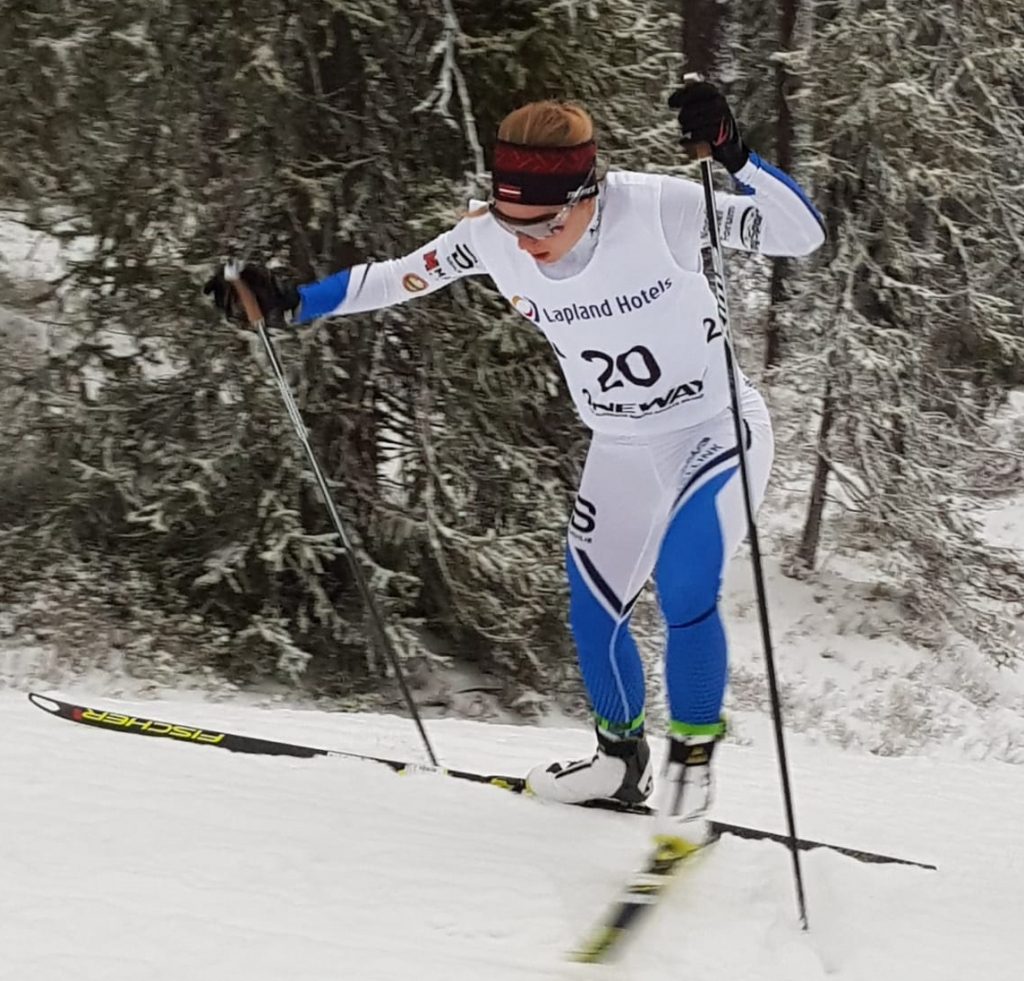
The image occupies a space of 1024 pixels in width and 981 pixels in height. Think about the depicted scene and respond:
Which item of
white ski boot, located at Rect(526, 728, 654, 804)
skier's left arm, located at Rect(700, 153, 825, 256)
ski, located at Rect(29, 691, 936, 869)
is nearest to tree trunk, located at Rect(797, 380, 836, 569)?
ski, located at Rect(29, 691, 936, 869)

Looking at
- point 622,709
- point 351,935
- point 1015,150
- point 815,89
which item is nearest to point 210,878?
point 351,935

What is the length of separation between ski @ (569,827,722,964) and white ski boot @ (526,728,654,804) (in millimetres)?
457

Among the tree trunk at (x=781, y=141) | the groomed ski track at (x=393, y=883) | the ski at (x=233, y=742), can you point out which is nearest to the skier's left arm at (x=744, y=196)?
the groomed ski track at (x=393, y=883)

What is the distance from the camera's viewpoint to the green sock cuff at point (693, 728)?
2893mm

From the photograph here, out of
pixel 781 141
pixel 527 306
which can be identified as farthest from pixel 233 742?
pixel 781 141

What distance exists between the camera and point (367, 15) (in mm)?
6051

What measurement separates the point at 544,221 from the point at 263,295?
103 cm

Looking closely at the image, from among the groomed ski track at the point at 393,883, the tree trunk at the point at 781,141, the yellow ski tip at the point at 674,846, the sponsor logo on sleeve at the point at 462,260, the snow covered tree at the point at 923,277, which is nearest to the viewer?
the groomed ski track at the point at 393,883

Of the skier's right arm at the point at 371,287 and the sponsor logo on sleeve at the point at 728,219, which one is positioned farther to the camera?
the skier's right arm at the point at 371,287

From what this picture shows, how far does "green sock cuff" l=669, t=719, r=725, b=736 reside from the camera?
9.49 feet

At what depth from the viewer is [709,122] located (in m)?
2.68

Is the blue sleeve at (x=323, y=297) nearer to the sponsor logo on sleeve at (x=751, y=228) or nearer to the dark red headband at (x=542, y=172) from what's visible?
the dark red headband at (x=542, y=172)

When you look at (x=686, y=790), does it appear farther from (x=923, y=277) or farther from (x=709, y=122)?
(x=923, y=277)

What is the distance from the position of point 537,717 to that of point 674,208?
15.5ft
